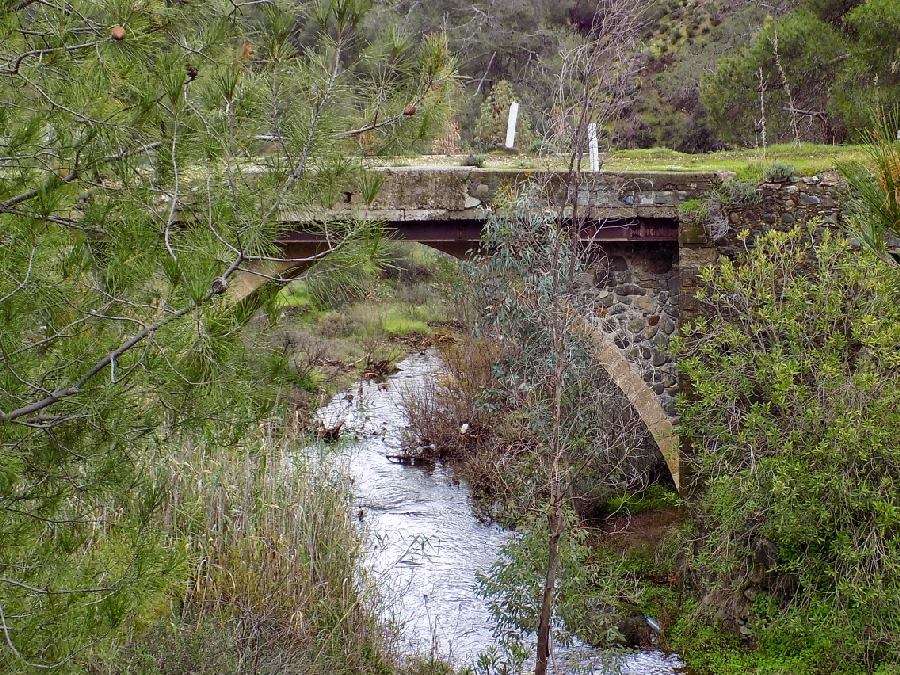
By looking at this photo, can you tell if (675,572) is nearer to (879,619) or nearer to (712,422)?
(712,422)

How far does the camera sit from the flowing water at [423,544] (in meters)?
5.67

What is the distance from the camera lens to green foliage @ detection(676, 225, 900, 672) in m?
5.06

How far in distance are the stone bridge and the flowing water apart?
1851 mm

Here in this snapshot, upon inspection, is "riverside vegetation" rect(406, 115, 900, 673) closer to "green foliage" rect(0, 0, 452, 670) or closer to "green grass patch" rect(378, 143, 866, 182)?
"green grass patch" rect(378, 143, 866, 182)

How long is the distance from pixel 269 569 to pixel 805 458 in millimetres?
3372

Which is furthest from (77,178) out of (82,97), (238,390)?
(238,390)

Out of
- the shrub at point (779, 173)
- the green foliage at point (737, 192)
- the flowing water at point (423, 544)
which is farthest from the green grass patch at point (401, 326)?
the shrub at point (779, 173)

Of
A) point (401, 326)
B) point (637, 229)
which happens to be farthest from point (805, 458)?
point (401, 326)

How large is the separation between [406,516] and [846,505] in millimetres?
3818

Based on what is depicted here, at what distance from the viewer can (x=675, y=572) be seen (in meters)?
6.72

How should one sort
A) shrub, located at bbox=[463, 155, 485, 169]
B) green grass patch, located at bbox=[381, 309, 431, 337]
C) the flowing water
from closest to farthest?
the flowing water, shrub, located at bbox=[463, 155, 485, 169], green grass patch, located at bbox=[381, 309, 431, 337]

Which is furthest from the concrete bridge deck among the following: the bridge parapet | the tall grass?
the tall grass

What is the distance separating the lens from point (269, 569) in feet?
15.4

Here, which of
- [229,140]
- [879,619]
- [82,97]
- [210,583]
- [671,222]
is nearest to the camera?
[82,97]
